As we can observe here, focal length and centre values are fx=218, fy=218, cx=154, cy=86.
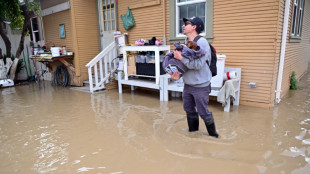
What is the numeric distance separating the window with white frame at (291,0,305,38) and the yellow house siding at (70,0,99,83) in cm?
617

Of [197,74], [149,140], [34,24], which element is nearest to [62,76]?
[34,24]

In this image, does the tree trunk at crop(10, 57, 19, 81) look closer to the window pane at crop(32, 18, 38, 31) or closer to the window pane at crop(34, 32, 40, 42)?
the window pane at crop(34, 32, 40, 42)

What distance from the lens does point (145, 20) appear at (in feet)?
21.0

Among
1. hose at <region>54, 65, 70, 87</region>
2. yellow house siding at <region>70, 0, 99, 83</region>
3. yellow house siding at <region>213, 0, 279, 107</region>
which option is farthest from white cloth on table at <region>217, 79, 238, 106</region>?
hose at <region>54, 65, 70, 87</region>

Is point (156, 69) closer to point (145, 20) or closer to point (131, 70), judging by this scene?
point (131, 70)

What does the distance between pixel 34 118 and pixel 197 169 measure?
3.68 metres

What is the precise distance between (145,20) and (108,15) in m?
1.80

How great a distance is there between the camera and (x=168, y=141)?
3244 mm

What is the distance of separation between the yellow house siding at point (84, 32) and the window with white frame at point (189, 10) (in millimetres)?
3496

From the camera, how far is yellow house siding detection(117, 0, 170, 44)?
6047 millimetres

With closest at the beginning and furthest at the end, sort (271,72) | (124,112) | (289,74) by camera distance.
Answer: (271,72)
(124,112)
(289,74)

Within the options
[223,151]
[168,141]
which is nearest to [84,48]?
[168,141]

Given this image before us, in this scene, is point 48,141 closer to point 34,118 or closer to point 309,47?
point 34,118

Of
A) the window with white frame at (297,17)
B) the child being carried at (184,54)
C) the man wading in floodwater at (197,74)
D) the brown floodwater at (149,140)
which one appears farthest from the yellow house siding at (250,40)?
the child being carried at (184,54)
